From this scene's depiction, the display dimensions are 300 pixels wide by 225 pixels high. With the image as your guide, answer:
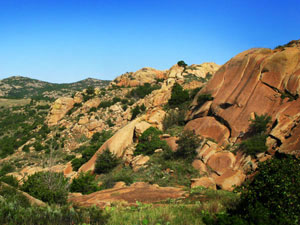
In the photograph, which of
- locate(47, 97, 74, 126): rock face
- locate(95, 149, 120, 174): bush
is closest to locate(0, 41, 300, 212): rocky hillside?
locate(95, 149, 120, 174): bush

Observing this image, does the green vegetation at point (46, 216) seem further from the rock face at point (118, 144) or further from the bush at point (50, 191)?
the rock face at point (118, 144)

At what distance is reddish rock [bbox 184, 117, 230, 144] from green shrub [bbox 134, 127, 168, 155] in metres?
3.93

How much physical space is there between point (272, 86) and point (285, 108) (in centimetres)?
314

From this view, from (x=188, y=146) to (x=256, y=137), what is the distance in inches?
229

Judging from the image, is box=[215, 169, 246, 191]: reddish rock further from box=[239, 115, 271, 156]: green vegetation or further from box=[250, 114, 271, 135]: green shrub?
box=[250, 114, 271, 135]: green shrub

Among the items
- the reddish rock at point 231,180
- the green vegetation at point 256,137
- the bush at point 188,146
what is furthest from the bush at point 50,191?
the green vegetation at point 256,137

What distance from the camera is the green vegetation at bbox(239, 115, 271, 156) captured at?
1742cm

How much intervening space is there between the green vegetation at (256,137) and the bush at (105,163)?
13.0m

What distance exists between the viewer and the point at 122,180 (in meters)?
18.7

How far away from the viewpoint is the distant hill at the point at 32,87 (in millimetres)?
136375

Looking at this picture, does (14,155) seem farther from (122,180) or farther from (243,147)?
(243,147)

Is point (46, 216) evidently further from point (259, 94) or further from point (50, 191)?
point (259, 94)

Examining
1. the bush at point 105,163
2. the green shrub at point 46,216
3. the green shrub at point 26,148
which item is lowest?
the green shrub at point 26,148

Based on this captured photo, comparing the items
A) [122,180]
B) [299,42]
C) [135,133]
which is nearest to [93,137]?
[135,133]
